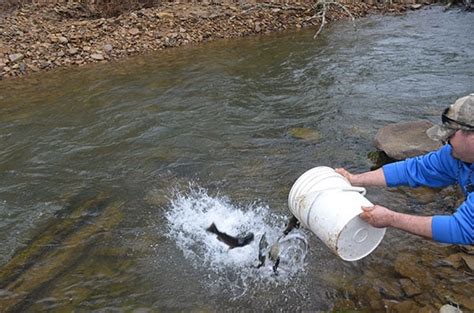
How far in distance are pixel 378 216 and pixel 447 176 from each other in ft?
2.80

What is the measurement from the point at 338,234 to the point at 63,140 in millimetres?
5012

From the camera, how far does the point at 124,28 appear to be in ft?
38.7

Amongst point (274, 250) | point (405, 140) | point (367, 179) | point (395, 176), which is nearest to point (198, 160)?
point (274, 250)

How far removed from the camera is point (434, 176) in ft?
12.4

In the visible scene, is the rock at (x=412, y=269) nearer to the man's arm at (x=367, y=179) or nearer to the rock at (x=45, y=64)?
the man's arm at (x=367, y=179)

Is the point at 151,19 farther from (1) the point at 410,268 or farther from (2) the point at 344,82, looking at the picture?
(1) the point at 410,268

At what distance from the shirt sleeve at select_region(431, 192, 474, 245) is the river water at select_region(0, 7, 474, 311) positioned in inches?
30.9

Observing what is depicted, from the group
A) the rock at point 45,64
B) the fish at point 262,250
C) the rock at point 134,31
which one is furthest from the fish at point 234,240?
the rock at point 134,31

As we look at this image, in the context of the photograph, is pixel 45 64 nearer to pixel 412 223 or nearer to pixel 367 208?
pixel 367 208

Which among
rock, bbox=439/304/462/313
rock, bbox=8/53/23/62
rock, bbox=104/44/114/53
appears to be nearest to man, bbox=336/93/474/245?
rock, bbox=439/304/462/313

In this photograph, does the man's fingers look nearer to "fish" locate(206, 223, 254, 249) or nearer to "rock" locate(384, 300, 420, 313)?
"rock" locate(384, 300, 420, 313)

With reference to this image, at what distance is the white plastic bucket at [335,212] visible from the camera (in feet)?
11.1

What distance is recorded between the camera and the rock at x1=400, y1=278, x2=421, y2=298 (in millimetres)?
3776

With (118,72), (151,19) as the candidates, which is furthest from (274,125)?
(151,19)
